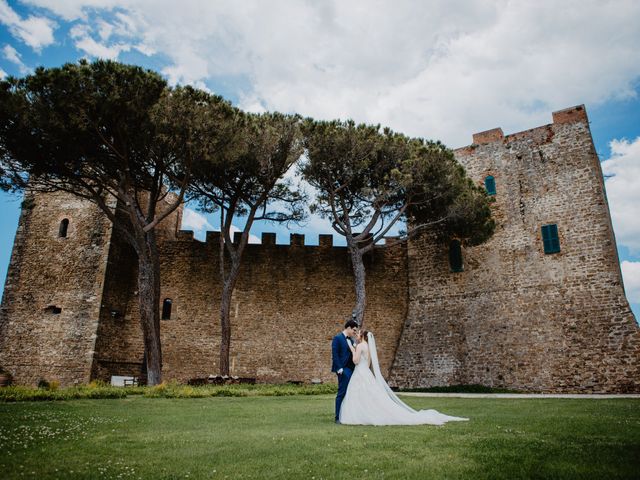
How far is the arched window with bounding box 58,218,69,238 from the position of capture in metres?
16.2

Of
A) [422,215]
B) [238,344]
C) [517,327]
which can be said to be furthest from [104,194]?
[517,327]

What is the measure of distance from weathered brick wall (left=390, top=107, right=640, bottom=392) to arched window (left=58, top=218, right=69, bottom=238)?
1226 cm

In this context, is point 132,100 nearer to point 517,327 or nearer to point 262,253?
point 262,253

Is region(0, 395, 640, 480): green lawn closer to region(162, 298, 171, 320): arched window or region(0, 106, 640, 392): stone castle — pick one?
region(0, 106, 640, 392): stone castle

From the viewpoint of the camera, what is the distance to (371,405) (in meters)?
5.98

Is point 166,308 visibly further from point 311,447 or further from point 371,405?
point 311,447

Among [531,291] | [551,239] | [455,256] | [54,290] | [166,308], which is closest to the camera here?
[531,291]

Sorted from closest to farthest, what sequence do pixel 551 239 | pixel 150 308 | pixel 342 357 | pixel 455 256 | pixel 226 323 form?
1. pixel 342 357
2. pixel 150 308
3. pixel 226 323
4. pixel 551 239
5. pixel 455 256

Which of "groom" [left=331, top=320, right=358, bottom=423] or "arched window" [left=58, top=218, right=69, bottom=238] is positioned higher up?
"arched window" [left=58, top=218, right=69, bottom=238]

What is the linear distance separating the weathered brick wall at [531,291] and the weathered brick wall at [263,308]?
1323mm

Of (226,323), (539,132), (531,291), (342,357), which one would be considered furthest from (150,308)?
(539,132)

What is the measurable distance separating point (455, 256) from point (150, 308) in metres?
10.1

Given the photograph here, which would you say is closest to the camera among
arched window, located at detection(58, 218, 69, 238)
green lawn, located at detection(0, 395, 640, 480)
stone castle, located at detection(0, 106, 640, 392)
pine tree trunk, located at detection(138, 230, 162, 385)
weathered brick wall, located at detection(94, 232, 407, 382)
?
green lawn, located at detection(0, 395, 640, 480)

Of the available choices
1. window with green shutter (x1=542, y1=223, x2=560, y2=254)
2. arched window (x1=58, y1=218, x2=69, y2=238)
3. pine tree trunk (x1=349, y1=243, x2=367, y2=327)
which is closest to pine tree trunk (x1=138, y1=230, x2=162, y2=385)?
arched window (x1=58, y1=218, x2=69, y2=238)
